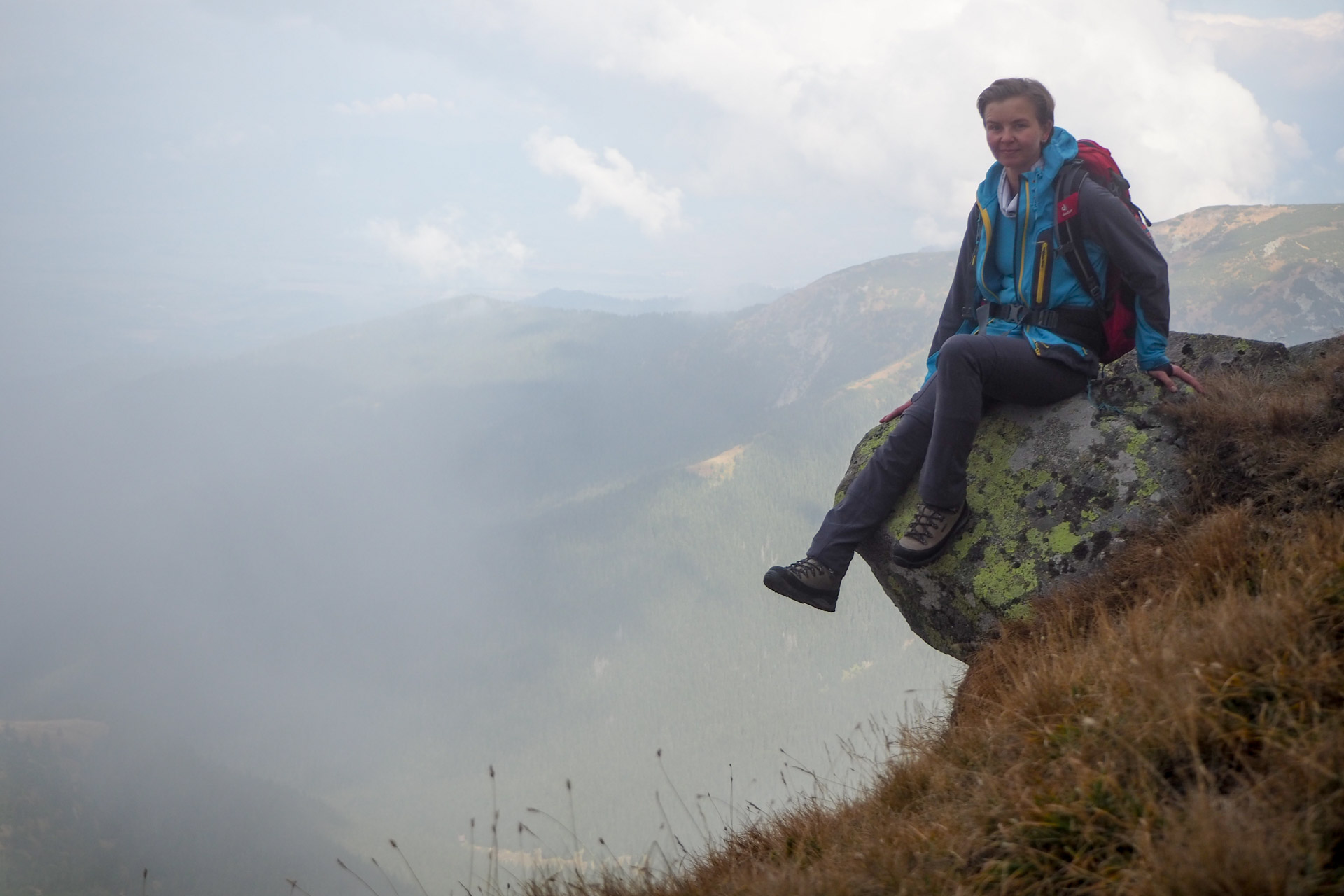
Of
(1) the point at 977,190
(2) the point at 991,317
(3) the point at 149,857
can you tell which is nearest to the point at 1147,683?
(2) the point at 991,317

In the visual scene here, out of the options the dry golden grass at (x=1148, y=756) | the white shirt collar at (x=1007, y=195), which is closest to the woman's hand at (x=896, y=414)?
the white shirt collar at (x=1007, y=195)

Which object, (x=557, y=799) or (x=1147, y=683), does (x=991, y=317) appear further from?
(x=557, y=799)

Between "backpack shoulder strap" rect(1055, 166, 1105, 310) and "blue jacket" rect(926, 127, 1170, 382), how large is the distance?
0.15 ft

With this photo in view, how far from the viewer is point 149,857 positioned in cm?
13438

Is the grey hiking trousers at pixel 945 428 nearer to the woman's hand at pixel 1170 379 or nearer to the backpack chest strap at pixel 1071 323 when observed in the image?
the backpack chest strap at pixel 1071 323

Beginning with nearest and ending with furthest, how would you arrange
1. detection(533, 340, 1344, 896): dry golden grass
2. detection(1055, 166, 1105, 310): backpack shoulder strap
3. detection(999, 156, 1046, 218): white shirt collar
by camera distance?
detection(533, 340, 1344, 896): dry golden grass < detection(1055, 166, 1105, 310): backpack shoulder strap < detection(999, 156, 1046, 218): white shirt collar

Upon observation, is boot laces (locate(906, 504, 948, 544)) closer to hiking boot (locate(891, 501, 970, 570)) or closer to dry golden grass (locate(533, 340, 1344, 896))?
hiking boot (locate(891, 501, 970, 570))

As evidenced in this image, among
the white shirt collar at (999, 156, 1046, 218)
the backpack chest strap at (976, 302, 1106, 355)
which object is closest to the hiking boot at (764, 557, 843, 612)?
the backpack chest strap at (976, 302, 1106, 355)

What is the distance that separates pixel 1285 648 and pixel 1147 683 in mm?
494

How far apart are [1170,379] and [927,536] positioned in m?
2.37

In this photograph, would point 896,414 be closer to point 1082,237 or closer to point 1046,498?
point 1046,498

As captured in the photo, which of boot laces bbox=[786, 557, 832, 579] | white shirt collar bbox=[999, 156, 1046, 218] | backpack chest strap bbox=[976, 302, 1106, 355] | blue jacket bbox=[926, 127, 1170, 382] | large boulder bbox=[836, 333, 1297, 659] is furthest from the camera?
boot laces bbox=[786, 557, 832, 579]

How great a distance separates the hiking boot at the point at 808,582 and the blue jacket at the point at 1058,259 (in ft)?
8.13

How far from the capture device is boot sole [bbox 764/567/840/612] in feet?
19.9
